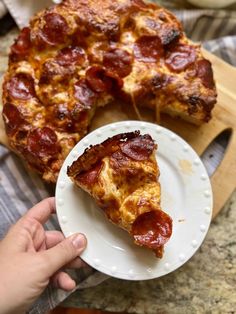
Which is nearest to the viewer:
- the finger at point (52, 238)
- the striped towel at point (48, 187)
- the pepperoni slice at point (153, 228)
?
the pepperoni slice at point (153, 228)

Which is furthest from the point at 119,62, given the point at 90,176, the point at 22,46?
the point at 90,176

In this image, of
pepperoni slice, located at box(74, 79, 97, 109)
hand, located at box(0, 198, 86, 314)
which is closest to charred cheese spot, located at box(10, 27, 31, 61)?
pepperoni slice, located at box(74, 79, 97, 109)

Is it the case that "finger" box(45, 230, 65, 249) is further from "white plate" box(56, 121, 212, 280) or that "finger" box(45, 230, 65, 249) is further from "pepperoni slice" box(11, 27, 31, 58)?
"pepperoni slice" box(11, 27, 31, 58)

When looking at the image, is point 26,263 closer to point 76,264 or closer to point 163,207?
point 76,264

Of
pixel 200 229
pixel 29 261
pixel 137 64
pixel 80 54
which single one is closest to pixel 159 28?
pixel 137 64

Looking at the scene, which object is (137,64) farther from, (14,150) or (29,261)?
(29,261)

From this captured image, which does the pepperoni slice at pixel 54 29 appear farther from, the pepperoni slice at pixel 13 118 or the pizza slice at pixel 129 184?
the pizza slice at pixel 129 184

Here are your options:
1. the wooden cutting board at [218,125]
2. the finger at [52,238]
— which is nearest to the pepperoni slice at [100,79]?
the wooden cutting board at [218,125]
